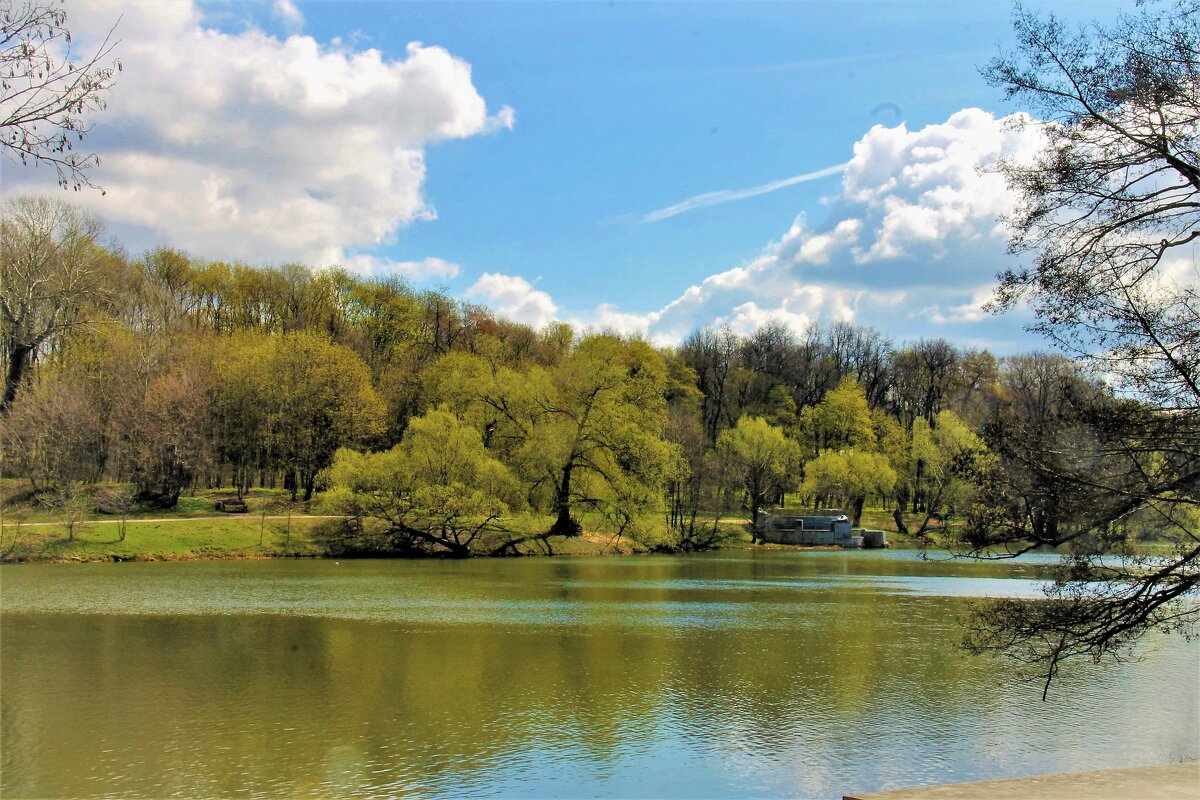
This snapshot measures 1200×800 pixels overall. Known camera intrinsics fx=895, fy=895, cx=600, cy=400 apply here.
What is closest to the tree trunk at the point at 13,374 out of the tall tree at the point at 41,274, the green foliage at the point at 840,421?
the tall tree at the point at 41,274

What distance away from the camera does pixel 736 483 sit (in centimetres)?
6050

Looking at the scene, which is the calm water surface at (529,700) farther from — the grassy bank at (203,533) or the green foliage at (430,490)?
the green foliage at (430,490)

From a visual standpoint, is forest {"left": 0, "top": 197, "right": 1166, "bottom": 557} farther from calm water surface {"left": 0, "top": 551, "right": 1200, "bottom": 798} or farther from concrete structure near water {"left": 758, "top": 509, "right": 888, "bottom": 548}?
calm water surface {"left": 0, "top": 551, "right": 1200, "bottom": 798}

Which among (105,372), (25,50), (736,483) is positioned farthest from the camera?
(736,483)

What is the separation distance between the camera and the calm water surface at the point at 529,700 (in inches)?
454

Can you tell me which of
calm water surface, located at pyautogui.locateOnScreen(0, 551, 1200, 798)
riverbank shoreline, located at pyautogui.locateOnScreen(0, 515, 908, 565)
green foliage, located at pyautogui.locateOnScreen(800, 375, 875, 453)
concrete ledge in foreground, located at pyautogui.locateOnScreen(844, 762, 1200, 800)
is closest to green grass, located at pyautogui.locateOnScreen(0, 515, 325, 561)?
riverbank shoreline, located at pyautogui.locateOnScreen(0, 515, 908, 565)

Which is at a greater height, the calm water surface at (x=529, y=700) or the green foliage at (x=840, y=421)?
the green foliage at (x=840, y=421)

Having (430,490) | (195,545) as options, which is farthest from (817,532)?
(195,545)

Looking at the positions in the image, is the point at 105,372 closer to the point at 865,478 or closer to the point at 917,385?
the point at 865,478

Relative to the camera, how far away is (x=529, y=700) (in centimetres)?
1527

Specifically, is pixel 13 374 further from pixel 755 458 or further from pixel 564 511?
pixel 755 458

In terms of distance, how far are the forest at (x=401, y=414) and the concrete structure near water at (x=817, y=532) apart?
1863mm

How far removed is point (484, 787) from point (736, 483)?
50655 mm

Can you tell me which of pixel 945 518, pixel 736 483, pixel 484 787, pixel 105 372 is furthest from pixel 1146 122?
pixel 105 372
